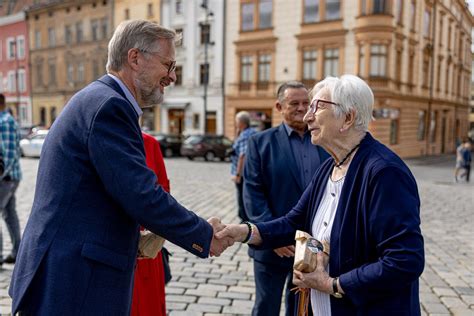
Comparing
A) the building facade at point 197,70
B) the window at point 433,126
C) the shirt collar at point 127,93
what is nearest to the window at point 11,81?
the building facade at point 197,70

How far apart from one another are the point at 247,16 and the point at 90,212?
29.0m

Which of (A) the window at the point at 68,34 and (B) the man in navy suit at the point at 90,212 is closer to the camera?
(B) the man in navy suit at the point at 90,212

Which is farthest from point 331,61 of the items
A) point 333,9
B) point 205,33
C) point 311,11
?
point 205,33

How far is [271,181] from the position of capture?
10.7 feet

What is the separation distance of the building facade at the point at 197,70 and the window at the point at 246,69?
1540mm

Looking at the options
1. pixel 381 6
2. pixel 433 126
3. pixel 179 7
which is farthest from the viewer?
pixel 433 126

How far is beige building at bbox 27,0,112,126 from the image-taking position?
37719mm

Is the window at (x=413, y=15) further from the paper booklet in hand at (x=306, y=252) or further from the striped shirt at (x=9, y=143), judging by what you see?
the paper booklet in hand at (x=306, y=252)

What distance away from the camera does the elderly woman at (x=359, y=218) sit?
1.83 meters

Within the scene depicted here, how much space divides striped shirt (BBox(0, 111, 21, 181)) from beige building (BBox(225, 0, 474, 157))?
21.6 metres

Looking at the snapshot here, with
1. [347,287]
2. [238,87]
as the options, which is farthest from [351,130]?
[238,87]

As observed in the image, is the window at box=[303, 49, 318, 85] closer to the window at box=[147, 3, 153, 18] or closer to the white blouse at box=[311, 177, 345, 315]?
→ the window at box=[147, 3, 153, 18]

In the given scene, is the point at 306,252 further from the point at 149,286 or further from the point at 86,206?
the point at 149,286

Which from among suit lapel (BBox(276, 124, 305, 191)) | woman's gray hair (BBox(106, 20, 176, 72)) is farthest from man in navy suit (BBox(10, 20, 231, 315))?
suit lapel (BBox(276, 124, 305, 191))
